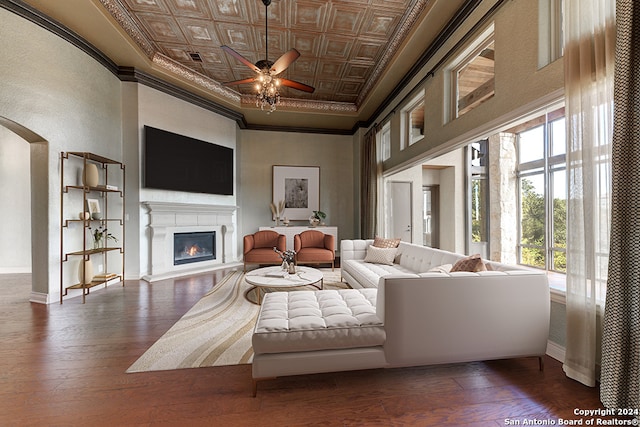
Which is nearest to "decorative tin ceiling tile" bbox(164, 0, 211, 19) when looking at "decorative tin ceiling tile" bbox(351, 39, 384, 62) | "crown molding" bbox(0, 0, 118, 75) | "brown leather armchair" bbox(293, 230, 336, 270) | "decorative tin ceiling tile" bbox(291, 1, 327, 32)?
"decorative tin ceiling tile" bbox(291, 1, 327, 32)

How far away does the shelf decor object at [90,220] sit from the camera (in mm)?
3713

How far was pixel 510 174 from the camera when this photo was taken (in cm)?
583

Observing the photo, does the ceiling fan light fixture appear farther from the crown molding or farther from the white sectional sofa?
the crown molding

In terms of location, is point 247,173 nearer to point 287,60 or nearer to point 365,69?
point 365,69

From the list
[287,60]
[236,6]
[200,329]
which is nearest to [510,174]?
[287,60]

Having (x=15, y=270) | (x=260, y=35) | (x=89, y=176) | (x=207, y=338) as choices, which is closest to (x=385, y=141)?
(x=260, y=35)

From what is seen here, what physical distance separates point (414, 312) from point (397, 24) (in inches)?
151

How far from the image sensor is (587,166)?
5.90 ft

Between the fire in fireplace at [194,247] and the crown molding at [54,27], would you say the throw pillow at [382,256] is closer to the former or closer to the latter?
the fire in fireplace at [194,247]

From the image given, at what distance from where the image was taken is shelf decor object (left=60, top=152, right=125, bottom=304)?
371cm

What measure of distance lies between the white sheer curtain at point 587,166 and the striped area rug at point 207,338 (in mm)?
2339

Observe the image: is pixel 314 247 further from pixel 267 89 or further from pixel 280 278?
pixel 267 89

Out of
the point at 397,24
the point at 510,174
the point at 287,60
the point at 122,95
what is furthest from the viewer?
the point at 510,174

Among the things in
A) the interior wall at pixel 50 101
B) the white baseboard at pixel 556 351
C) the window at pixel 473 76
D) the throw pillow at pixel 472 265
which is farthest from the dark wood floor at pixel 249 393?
the window at pixel 473 76
